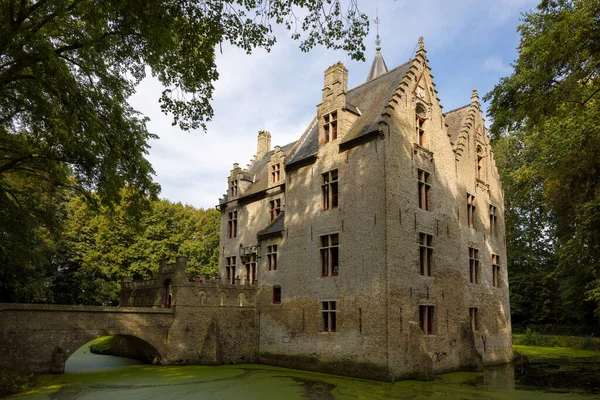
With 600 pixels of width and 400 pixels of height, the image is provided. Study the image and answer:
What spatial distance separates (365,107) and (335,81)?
1.82 m

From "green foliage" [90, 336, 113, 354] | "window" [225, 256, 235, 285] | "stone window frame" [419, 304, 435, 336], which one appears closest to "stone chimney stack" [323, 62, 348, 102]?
"stone window frame" [419, 304, 435, 336]

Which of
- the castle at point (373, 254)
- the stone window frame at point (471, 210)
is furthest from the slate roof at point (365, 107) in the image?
the stone window frame at point (471, 210)

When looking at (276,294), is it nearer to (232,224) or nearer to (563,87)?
(232,224)

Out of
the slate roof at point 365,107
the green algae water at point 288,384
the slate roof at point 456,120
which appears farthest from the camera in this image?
the slate roof at point 456,120

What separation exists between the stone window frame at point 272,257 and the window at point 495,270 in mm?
11226

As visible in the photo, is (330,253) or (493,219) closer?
(330,253)

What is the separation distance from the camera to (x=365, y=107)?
20531mm

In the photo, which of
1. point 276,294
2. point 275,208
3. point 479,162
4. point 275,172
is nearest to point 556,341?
point 479,162

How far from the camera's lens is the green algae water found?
13.6 m

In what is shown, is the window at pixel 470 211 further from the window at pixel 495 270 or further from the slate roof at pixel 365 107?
the slate roof at pixel 365 107

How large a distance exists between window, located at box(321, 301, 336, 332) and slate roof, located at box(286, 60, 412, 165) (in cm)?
674

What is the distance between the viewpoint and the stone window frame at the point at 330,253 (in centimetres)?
1881

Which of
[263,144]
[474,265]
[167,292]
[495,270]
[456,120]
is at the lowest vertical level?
[167,292]

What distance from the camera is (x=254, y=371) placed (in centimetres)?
1898
